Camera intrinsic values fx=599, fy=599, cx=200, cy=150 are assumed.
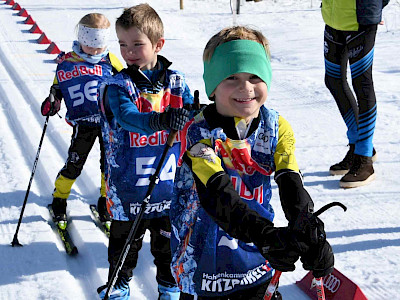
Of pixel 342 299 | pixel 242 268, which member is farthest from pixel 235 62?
pixel 342 299

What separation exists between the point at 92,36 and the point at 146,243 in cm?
158

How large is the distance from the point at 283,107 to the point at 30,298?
440cm

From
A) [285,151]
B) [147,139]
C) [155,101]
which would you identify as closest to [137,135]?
[147,139]

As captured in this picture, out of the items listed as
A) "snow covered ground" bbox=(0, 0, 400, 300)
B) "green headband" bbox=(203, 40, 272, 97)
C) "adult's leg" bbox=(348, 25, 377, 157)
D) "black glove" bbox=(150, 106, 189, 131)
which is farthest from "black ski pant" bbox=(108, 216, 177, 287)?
"adult's leg" bbox=(348, 25, 377, 157)

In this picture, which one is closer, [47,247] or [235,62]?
[235,62]

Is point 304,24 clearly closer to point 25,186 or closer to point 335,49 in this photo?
point 335,49

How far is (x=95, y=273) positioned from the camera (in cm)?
405

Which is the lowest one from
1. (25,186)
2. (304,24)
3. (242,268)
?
(304,24)

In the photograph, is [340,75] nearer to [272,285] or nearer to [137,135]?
[137,135]

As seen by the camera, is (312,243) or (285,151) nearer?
(312,243)

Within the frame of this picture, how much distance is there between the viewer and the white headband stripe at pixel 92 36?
14.4ft

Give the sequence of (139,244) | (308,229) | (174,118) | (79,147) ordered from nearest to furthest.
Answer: (308,229) → (174,118) → (139,244) → (79,147)

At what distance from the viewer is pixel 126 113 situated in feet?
10.0

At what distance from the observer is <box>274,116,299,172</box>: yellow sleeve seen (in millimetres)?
2354
